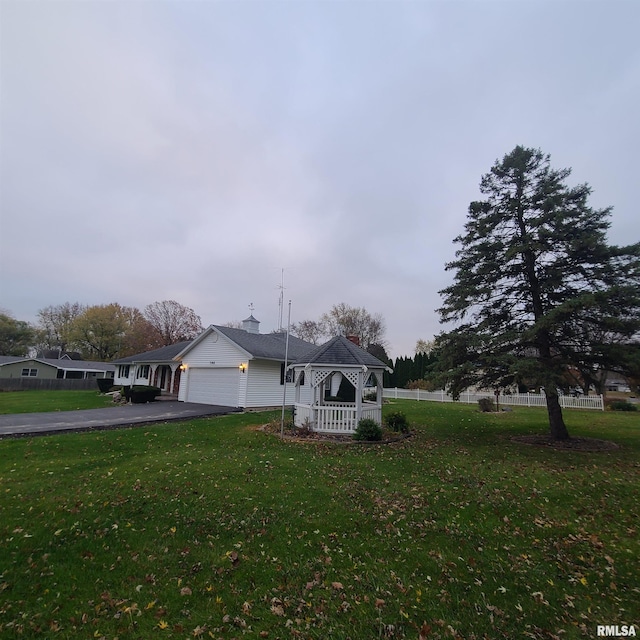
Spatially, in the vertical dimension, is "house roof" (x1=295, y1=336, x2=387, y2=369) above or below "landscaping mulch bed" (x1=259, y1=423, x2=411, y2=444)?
above

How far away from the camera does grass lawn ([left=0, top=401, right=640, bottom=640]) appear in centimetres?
321

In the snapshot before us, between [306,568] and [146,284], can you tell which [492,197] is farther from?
[146,284]

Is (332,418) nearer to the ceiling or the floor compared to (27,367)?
nearer to the floor

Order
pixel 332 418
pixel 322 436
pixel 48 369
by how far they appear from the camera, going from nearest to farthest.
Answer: pixel 322 436, pixel 332 418, pixel 48 369

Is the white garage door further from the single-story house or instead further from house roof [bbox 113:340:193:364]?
house roof [bbox 113:340:193:364]

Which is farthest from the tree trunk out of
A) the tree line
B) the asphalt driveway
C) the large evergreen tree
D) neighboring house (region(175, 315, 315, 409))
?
the tree line

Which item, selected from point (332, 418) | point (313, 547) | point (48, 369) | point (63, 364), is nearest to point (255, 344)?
point (332, 418)

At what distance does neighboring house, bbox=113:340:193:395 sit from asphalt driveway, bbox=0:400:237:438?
7362mm

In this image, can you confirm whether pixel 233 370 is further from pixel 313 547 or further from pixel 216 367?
pixel 313 547

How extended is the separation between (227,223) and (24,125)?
33.5 ft

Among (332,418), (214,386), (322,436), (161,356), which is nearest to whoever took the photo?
(322,436)

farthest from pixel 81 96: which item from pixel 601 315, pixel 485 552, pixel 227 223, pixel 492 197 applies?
pixel 601 315

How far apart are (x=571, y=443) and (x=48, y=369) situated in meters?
48.8

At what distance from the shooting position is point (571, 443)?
35.2ft
